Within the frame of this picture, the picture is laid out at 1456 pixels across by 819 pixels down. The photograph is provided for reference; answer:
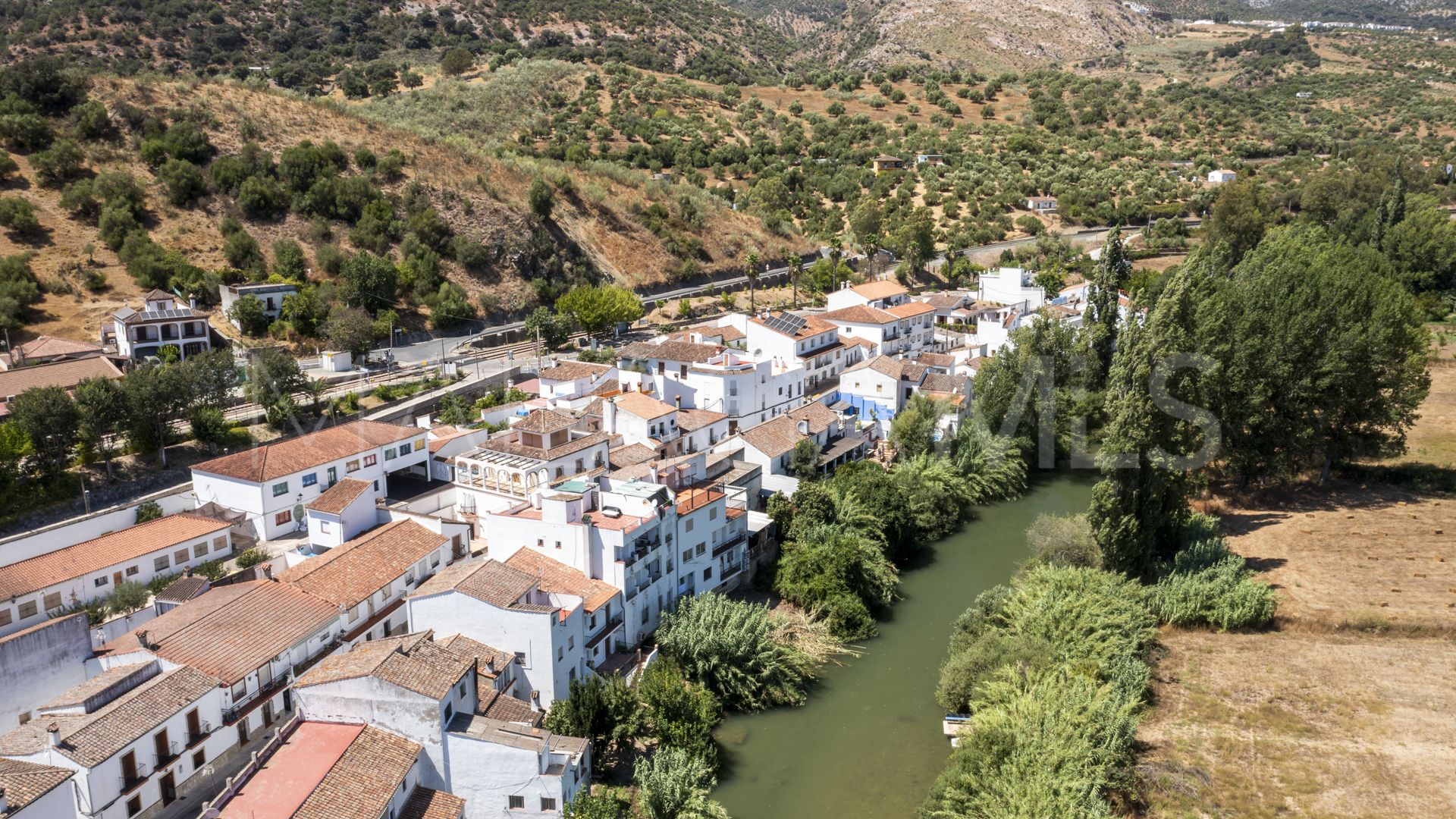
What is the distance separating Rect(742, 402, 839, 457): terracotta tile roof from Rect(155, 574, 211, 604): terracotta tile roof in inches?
693

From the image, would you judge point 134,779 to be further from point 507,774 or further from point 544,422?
point 544,422

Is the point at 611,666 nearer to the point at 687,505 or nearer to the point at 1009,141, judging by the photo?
the point at 687,505

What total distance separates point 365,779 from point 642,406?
63.8ft

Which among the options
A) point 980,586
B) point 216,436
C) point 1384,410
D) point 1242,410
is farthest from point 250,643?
point 1384,410

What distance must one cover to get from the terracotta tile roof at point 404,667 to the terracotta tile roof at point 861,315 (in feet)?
104

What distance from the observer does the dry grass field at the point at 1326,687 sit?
1900cm

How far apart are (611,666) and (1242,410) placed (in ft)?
79.3

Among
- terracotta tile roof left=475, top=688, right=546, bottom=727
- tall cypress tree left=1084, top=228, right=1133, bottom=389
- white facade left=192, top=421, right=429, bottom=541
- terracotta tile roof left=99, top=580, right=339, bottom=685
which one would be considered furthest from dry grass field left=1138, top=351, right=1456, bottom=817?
white facade left=192, top=421, right=429, bottom=541

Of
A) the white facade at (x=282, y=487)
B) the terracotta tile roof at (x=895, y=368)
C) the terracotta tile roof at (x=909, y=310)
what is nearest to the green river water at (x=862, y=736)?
the terracotta tile roof at (x=895, y=368)

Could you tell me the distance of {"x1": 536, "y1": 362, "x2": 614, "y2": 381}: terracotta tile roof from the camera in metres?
38.6

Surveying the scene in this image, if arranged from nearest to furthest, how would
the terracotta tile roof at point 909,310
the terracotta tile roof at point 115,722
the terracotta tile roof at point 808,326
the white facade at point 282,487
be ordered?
the terracotta tile roof at point 115,722 < the white facade at point 282,487 < the terracotta tile roof at point 808,326 < the terracotta tile roof at point 909,310

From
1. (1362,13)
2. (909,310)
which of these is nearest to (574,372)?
(909,310)

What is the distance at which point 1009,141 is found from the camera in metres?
91.8

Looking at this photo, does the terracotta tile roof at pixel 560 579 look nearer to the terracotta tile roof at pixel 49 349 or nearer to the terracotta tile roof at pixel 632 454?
the terracotta tile roof at pixel 632 454
